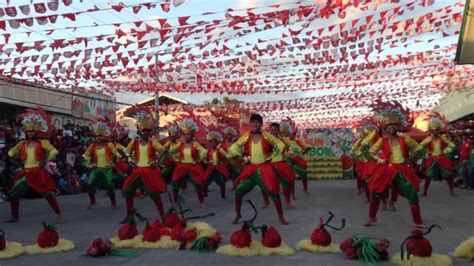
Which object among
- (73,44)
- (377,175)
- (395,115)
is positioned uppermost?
(73,44)

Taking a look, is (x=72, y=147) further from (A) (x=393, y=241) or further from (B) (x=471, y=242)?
(B) (x=471, y=242)

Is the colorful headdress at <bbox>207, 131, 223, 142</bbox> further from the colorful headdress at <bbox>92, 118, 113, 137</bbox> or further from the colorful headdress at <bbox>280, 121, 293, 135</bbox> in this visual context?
the colorful headdress at <bbox>92, 118, 113, 137</bbox>

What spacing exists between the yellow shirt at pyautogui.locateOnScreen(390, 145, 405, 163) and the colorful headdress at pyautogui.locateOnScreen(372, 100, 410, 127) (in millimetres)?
399

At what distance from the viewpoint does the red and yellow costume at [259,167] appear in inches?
341

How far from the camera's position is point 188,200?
14.5 metres

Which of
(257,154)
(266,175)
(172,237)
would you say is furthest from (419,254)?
(257,154)

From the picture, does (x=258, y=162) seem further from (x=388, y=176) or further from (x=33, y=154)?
(x=33, y=154)

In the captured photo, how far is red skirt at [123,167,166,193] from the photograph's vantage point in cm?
912

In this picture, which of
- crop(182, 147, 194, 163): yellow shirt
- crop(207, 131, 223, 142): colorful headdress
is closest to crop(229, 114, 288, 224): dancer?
crop(182, 147, 194, 163): yellow shirt

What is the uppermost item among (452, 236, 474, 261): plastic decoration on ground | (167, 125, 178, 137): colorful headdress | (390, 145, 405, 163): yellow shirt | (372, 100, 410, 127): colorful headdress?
(167, 125, 178, 137): colorful headdress

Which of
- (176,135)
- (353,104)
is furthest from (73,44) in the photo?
(353,104)

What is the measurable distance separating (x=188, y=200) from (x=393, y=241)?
316 inches

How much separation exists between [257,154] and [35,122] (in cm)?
411

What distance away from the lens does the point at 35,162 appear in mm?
9781
